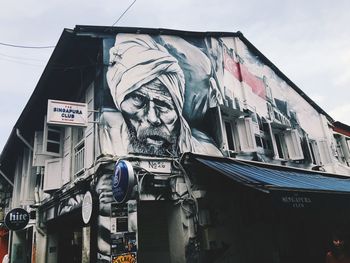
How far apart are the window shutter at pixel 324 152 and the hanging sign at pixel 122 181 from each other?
9.13 metres

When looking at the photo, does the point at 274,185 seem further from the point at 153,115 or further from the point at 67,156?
the point at 67,156

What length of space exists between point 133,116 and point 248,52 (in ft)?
20.5

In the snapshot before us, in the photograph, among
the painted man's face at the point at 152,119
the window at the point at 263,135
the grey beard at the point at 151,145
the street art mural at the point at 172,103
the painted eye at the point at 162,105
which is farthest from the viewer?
the window at the point at 263,135

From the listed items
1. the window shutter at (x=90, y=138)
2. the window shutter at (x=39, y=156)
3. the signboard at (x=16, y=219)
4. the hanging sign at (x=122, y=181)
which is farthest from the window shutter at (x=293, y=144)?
the signboard at (x=16, y=219)

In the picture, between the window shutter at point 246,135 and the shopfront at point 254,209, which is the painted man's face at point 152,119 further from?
the window shutter at point 246,135

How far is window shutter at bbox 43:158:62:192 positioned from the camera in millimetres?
9352

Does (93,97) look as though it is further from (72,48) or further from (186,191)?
(186,191)

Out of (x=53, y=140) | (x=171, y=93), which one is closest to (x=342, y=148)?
(x=171, y=93)

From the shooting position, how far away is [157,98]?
781cm

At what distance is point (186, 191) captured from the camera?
717 centimetres

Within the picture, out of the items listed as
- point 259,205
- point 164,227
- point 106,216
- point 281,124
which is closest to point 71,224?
point 164,227

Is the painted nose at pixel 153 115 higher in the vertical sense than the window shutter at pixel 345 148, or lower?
lower

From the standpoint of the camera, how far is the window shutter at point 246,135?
30.3 feet

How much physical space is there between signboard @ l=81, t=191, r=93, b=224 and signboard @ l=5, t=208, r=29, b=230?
4.43m
